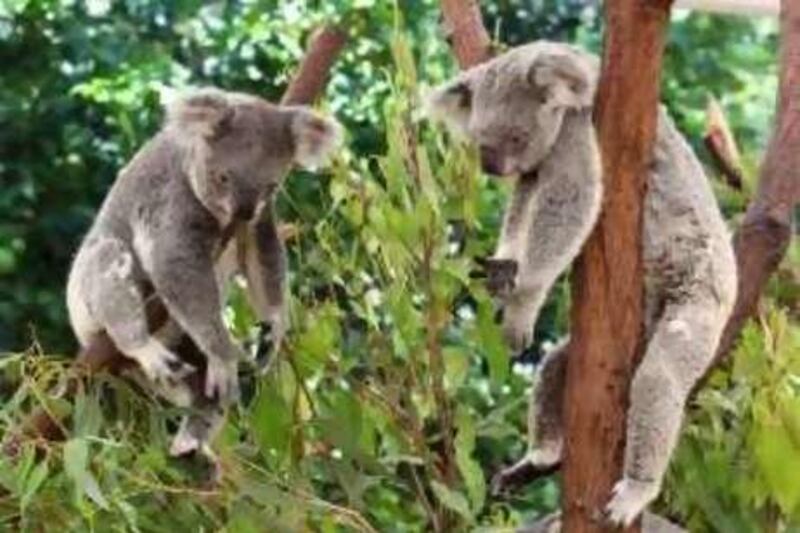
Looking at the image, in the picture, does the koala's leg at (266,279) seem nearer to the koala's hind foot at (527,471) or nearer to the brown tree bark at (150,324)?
the brown tree bark at (150,324)

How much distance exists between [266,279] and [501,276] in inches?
20.0

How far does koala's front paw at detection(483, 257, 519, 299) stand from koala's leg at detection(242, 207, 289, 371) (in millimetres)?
431

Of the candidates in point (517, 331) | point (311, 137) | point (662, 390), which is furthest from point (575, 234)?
point (311, 137)

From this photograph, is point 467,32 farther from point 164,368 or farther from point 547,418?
point 164,368

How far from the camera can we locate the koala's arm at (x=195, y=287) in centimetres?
296

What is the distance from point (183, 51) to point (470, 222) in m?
2.45

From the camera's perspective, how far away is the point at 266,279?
3.07 metres

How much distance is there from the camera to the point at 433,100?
2.89 metres

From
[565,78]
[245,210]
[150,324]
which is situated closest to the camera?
[565,78]

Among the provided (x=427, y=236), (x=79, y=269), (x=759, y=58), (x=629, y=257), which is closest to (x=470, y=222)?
(x=427, y=236)

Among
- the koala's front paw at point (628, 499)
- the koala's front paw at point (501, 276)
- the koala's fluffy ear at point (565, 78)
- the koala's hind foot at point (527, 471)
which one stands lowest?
the koala's hind foot at point (527, 471)

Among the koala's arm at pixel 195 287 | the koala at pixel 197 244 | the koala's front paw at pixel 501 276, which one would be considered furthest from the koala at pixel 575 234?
the koala's arm at pixel 195 287

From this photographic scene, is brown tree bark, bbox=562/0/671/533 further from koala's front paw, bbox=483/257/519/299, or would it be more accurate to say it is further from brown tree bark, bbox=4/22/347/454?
brown tree bark, bbox=4/22/347/454

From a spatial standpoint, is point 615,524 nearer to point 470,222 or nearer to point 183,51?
point 470,222
